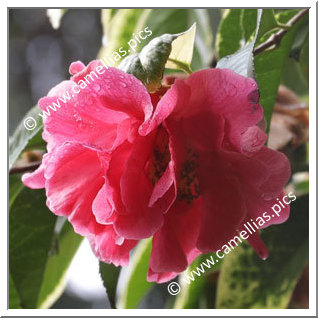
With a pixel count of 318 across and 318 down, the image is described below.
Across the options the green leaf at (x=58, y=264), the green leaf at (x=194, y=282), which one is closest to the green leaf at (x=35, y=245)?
the green leaf at (x=58, y=264)

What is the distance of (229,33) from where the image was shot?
570 millimetres

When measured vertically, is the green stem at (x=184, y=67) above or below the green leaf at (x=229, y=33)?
below

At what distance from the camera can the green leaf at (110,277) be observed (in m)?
0.51

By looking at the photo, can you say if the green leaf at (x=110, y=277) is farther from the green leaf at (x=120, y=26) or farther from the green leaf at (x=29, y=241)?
the green leaf at (x=120, y=26)

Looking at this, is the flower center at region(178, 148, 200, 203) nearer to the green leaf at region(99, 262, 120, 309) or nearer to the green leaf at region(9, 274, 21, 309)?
the green leaf at region(99, 262, 120, 309)

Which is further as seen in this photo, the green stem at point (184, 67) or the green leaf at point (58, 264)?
the green leaf at point (58, 264)

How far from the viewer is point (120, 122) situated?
1.29 ft

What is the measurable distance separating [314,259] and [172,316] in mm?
177

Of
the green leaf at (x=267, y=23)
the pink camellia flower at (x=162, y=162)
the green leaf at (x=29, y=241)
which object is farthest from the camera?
the green leaf at (x=29, y=241)

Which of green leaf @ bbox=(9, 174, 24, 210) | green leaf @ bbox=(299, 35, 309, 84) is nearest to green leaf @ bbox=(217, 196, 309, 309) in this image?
green leaf @ bbox=(299, 35, 309, 84)

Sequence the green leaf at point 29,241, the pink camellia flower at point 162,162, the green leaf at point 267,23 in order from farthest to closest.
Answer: the green leaf at point 29,241 < the green leaf at point 267,23 < the pink camellia flower at point 162,162

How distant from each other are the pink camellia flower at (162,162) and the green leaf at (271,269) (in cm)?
22

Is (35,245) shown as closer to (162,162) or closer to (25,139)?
(25,139)
